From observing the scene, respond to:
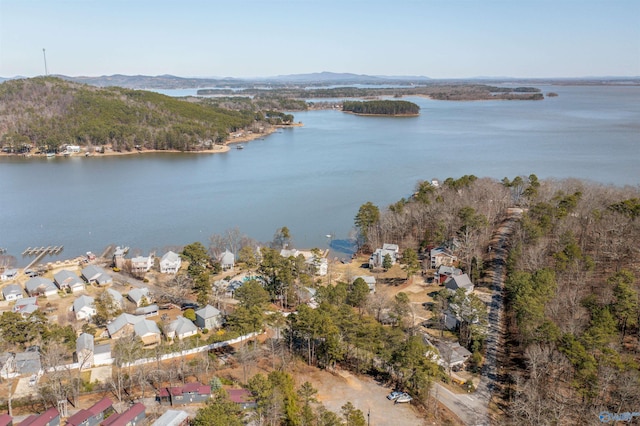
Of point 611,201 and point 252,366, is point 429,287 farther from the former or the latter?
point 611,201

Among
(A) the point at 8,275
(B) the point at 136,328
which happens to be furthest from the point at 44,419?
(A) the point at 8,275

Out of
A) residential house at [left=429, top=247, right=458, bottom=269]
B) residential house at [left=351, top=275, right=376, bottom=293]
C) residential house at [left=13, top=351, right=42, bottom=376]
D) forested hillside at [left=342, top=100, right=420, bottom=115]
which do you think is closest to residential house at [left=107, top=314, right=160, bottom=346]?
residential house at [left=13, top=351, right=42, bottom=376]

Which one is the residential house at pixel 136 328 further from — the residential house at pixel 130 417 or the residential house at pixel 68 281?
the residential house at pixel 68 281

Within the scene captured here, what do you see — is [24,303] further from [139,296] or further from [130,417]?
[130,417]

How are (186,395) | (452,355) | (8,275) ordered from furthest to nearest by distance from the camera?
(8,275) < (452,355) < (186,395)

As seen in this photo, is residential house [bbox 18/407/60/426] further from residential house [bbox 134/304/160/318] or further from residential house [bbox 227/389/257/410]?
residential house [bbox 134/304/160/318]

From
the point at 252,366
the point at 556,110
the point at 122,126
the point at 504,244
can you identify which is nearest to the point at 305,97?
the point at 556,110
